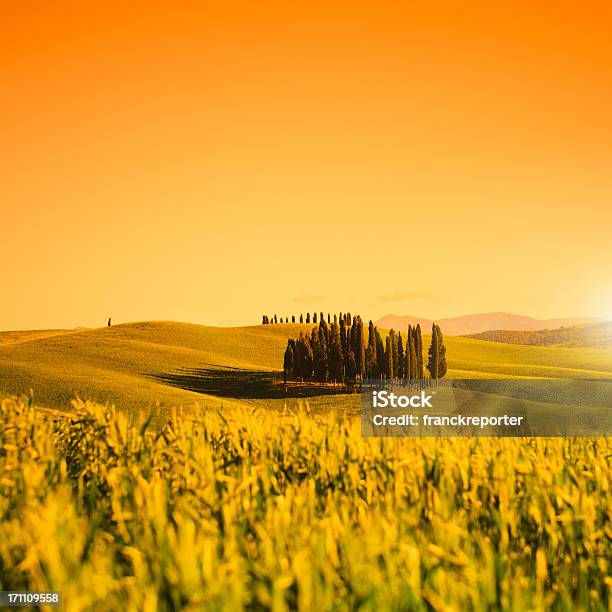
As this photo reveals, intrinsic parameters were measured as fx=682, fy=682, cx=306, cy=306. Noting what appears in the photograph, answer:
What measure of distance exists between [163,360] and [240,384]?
13.1 meters

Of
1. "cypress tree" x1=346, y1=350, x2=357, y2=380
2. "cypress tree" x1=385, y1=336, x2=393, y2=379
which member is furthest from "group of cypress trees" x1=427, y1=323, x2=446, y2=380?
"cypress tree" x1=346, y1=350, x2=357, y2=380

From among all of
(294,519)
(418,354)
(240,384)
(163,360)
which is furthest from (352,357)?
(294,519)

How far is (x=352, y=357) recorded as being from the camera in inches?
2450

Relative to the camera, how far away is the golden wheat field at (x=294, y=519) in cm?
405

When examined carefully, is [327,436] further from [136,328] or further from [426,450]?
[136,328]

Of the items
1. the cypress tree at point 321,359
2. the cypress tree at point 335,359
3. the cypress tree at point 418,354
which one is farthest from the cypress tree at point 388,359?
the cypress tree at point 321,359

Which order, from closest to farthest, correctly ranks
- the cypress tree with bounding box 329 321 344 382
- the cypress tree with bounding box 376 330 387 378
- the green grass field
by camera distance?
the green grass field, the cypress tree with bounding box 376 330 387 378, the cypress tree with bounding box 329 321 344 382

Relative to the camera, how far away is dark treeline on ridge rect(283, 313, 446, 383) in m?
62.6

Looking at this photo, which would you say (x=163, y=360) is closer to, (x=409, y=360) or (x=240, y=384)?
(x=240, y=384)

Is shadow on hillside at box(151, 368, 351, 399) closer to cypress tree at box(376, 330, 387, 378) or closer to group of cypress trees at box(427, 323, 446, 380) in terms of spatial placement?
cypress tree at box(376, 330, 387, 378)

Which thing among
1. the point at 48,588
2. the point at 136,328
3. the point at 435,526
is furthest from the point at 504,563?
the point at 136,328

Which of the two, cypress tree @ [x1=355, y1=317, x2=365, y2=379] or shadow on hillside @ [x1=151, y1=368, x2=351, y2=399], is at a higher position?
cypress tree @ [x1=355, y1=317, x2=365, y2=379]

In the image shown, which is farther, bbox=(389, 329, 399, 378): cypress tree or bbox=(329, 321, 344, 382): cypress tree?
bbox=(389, 329, 399, 378): cypress tree

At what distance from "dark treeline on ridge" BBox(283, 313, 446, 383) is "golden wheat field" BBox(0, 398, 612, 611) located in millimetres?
52240
